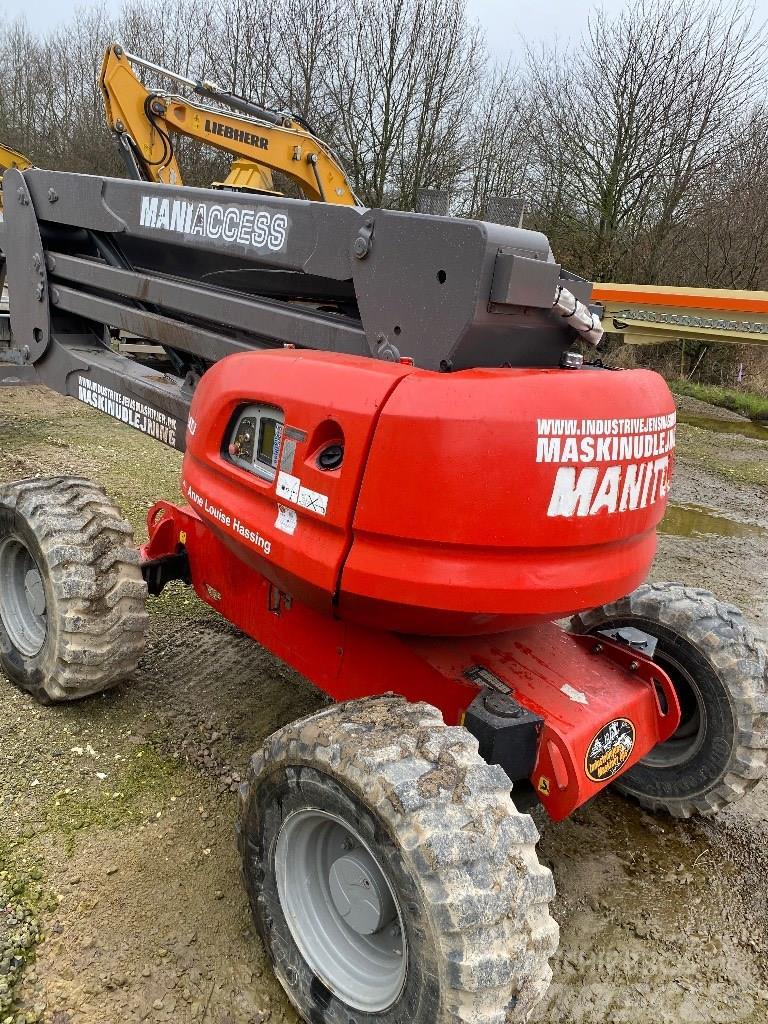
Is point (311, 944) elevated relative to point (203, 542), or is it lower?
lower

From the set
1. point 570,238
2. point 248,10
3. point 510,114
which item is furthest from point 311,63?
point 570,238

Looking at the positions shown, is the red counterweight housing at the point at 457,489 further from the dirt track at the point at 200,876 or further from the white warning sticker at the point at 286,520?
the dirt track at the point at 200,876

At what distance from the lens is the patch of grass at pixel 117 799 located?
2449mm

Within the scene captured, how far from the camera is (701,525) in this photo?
696cm

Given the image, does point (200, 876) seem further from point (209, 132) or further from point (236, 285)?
point (209, 132)

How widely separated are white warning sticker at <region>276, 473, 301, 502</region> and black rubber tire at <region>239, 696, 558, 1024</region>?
0.54 metres

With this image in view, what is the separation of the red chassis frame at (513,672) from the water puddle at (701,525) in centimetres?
433

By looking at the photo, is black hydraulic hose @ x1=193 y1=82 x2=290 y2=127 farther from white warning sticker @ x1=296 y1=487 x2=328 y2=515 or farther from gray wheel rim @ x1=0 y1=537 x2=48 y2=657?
white warning sticker @ x1=296 y1=487 x2=328 y2=515

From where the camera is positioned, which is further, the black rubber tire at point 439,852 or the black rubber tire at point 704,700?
the black rubber tire at point 704,700

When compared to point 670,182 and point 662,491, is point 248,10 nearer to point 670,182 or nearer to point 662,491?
point 670,182

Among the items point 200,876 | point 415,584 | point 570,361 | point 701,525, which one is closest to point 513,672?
point 415,584

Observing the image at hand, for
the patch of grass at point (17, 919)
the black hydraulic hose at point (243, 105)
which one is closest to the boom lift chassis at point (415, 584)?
the patch of grass at point (17, 919)

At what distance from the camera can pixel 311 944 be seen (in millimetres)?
1929

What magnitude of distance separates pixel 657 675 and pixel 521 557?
3.27 ft
